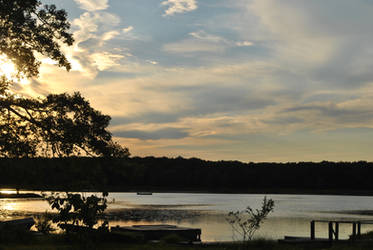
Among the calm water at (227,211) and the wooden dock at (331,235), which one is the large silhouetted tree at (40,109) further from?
the calm water at (227,211)

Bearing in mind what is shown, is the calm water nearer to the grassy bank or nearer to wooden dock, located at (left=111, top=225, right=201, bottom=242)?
wooden dock, located at (left=111, top=225, right=201, bottom=242)

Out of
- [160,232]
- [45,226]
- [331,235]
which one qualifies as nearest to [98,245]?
[45,226]

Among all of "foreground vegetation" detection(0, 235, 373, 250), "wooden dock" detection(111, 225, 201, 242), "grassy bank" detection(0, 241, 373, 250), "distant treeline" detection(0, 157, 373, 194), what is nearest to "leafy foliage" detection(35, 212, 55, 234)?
"foreground vegetation" detection(0, 235, 373, 250)

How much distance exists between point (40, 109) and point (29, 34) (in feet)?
10.1

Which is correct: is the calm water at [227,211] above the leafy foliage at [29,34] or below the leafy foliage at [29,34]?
below

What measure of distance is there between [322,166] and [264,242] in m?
152

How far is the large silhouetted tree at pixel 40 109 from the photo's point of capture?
1883 centimetres

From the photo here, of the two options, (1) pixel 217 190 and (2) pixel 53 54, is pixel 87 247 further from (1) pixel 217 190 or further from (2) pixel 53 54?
(1) pixel 217 190

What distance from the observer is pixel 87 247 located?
18234 millimetres

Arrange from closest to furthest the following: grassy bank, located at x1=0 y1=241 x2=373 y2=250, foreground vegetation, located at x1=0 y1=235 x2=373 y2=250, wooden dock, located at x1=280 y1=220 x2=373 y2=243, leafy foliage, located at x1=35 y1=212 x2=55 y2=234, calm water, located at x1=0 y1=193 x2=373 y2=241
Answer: grassy bank, located at x1=0 y1=241 x2=373 y2=250 → foreground vegetation, located at x1=0 y1=235 x2=373 y2=250 → leafy foliage, located at x1=35 y1=212 x2=55 y2=234 → wooden dock, located at x1=280 y1=220 x2=373 y2=243 → calm water, located at x1=0 y1=193 x2=373 y2=241

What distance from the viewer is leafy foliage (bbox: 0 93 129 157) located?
61.7ft

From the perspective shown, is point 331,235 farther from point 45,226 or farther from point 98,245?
point 45,226

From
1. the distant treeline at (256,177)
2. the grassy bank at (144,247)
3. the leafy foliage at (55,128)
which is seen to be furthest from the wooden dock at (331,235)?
the distant treeline at (256,177)

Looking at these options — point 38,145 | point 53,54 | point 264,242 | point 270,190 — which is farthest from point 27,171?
point 270,190
